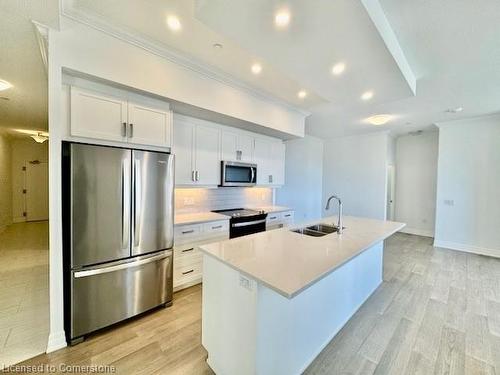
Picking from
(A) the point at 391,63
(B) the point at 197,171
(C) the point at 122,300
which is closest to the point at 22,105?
(B) the point at 197,171

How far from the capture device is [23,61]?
8.01 feet

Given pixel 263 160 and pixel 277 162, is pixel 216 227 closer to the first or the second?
pixel 263 160

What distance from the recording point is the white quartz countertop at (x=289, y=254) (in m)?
1.26

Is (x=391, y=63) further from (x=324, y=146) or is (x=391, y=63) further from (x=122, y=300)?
(x=324, y=146)

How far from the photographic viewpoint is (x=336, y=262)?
1.53 m

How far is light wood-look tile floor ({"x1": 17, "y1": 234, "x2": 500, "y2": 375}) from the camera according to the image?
1729mm

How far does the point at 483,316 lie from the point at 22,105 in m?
7.49

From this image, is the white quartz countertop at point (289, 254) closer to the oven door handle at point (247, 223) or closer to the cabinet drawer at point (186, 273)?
the oven door handle at point (247, 223)

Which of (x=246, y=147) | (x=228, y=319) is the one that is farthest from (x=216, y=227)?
(x=228, y=319)

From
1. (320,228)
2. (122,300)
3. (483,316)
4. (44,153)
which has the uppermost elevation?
(44,153)

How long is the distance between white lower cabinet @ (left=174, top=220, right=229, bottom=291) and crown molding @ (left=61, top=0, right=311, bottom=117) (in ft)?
6.36

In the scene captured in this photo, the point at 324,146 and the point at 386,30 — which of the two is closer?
the point at 386,30

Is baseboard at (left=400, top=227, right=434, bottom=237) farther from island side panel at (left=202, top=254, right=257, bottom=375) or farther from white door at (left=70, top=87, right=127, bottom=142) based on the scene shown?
white door at (left=70, top=87, right=127, bottom=142)

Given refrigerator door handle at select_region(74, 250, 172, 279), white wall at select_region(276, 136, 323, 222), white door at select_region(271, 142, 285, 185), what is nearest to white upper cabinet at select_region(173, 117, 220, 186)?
refrigerator door handle at select_region(74, 250, 172, 279)
